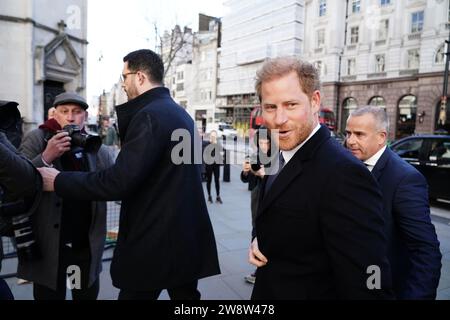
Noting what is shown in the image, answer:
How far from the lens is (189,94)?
62.7 m

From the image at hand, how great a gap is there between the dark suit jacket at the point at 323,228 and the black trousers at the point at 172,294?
826 millimetres

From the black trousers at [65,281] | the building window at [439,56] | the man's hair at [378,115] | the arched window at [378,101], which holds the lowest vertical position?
the black trousers at [65,281]

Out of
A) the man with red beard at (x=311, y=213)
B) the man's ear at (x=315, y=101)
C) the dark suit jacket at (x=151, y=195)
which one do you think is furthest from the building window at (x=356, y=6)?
the man with red beard at (x=311, y=213)

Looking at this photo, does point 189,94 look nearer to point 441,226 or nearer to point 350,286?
point 441,226

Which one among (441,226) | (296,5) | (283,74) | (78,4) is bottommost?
(441,226)

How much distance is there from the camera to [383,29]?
32.0m

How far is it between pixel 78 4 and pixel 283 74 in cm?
824

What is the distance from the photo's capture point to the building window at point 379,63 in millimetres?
31859

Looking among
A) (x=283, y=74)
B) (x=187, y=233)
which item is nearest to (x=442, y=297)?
(x=187, y=233)

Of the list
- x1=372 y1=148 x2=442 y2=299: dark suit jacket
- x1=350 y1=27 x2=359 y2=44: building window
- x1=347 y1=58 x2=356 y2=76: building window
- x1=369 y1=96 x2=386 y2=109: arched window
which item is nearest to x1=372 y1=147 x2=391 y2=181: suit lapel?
x1=372 y1=148 x2=442 y2=299: dark suit jacket

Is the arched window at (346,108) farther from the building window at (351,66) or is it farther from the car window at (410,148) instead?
the car window at (410,148)

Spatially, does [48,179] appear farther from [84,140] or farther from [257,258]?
[257,258]

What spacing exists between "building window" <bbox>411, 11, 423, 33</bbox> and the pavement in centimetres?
2662
